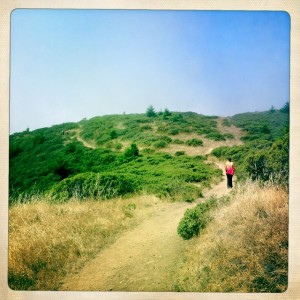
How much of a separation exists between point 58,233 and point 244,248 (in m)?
2.10

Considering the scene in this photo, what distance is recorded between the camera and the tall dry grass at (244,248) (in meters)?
4.22

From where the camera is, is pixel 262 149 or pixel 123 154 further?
pixel 123 154

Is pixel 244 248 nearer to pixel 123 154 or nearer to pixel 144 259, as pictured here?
pixel 144 259

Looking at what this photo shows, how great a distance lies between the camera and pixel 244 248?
434 cm

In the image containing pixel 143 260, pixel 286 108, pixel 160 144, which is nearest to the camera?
pixel 286 108

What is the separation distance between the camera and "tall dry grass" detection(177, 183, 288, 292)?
166 inches

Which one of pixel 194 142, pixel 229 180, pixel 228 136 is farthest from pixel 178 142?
pixel 229 180

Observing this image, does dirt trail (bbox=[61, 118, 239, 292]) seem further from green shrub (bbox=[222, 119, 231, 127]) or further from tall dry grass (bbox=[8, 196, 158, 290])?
green shrub (bbox=[222, 119, 231, 127])

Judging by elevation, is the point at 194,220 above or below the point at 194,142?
below

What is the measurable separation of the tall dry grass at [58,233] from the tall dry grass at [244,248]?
0.78m

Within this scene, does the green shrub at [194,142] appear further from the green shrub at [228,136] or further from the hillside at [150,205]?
the green shrub at [228,136]

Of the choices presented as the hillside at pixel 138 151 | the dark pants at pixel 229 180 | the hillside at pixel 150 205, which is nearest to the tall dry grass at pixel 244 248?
the hillside at pixel 150 205

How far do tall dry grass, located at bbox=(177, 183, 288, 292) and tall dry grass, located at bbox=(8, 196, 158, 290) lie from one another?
78 cm

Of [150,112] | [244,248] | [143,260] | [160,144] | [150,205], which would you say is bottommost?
[143,260]
